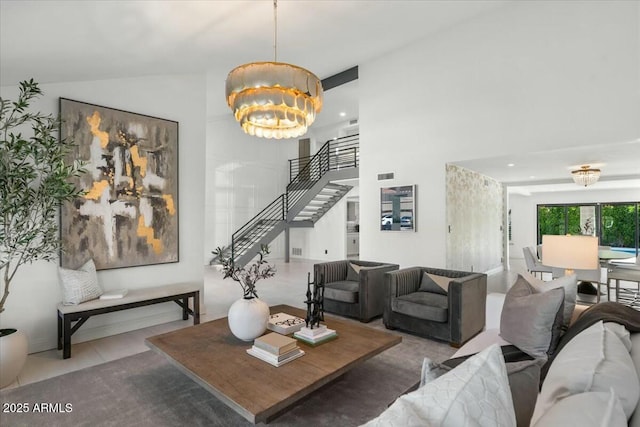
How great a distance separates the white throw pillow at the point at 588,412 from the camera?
2.64ft

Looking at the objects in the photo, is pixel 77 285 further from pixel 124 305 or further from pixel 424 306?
pixel 424 306

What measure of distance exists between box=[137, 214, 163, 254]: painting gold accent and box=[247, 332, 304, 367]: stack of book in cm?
255

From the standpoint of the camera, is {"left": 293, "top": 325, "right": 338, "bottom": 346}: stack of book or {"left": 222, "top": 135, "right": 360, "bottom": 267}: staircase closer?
{"left": 293, "top": 325, "right": 338, "bottom": 346}: stack of book

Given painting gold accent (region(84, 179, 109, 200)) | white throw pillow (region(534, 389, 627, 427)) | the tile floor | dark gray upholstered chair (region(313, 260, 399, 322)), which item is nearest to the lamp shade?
dark gray upholstered chair (region(313, 260, 399, 322))

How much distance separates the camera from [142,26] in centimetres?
293

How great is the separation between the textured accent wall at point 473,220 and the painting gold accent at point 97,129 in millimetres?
5018

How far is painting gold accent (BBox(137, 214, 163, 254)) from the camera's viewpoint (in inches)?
163

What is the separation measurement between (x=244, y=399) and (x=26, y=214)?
8.50 ft

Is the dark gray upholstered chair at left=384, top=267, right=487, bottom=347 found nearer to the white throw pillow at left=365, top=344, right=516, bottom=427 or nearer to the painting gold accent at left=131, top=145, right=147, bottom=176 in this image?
the white throw pillow at left=365, top=344, right=516, bottom=427

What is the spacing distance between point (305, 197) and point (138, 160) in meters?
5.45

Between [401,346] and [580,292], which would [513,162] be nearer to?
[580,292]

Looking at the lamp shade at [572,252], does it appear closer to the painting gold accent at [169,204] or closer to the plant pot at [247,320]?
the plant pot at [247,320]

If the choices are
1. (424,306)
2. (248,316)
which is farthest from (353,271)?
(248,316)

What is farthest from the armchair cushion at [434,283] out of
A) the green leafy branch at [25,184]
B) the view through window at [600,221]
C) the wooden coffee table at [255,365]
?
the view through window at [600,221]
